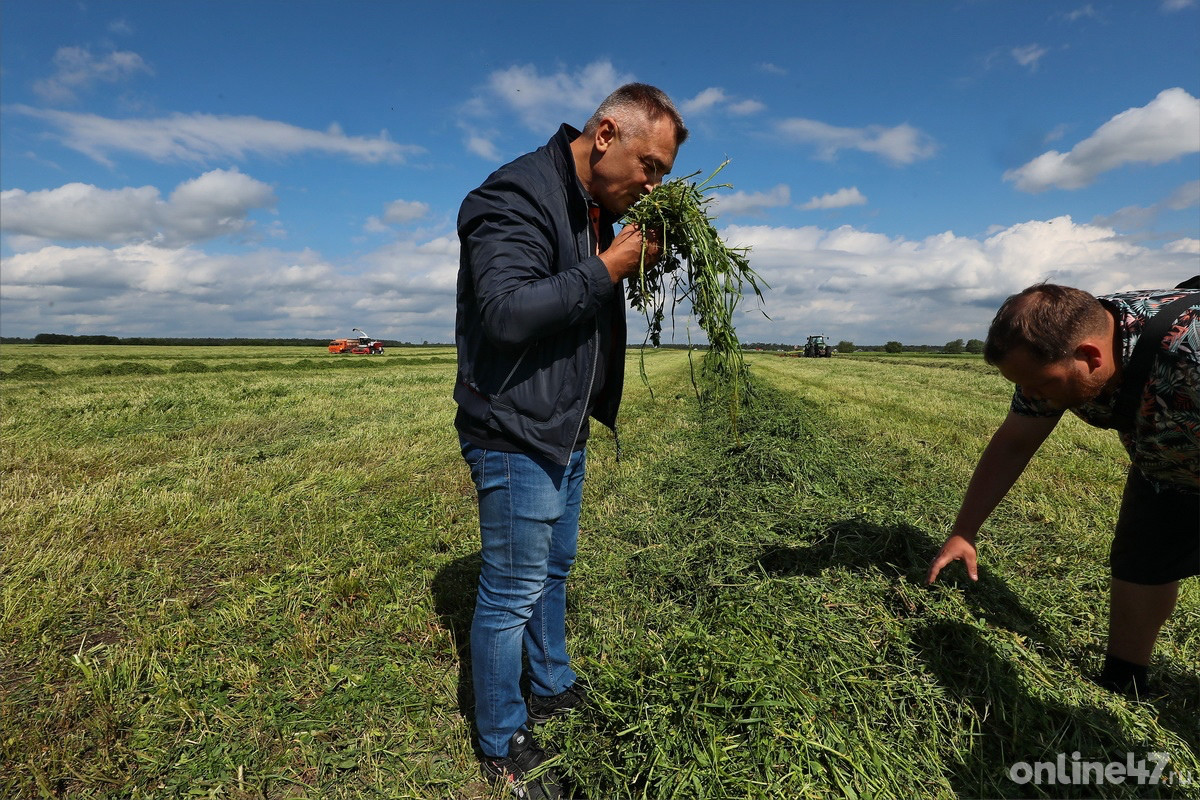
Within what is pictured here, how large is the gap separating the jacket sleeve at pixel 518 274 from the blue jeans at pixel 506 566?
475 millimetres

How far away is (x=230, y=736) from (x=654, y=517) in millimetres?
3008

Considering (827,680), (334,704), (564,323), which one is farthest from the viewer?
(334,704)

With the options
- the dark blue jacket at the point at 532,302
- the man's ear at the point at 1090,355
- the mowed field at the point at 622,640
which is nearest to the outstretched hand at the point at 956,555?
the mowed field at the point at 622,640

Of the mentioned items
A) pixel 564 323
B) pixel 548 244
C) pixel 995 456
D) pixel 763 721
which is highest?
pixel 548 244

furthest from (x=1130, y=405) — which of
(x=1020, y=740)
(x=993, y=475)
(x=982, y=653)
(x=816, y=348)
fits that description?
(x=816, y=348)

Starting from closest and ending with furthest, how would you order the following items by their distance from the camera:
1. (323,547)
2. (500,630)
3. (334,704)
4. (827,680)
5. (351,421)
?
(500,630), (827,680), (334,704), (323,547), (351,421)

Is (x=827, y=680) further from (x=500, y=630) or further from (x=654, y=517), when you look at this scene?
(x=654, y=517)

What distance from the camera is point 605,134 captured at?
1936 mm

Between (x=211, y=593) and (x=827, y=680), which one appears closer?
(x=827, y=680)

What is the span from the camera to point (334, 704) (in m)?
2.48

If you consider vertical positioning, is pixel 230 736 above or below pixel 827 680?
below

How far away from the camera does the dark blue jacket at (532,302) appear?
5.49ft

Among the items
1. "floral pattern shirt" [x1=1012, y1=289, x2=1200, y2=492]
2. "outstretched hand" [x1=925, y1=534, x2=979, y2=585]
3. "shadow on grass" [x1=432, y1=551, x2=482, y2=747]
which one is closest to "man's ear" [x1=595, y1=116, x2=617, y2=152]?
"floral pattern shirt" [x1=1012, y1=289, x2=1200, y2=492]

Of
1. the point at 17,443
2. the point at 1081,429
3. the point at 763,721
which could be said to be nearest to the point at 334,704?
the point at 763,721
